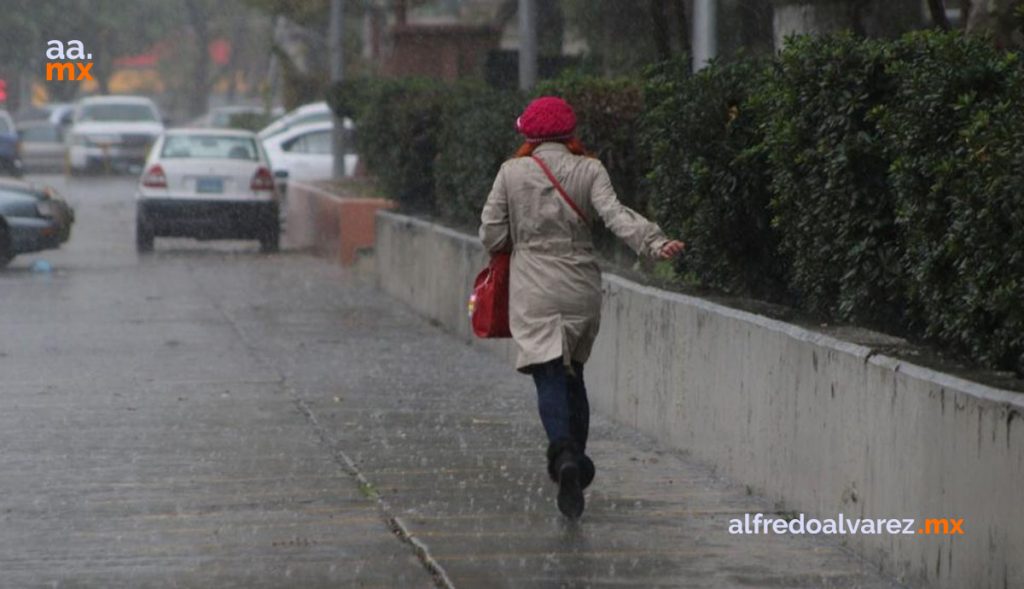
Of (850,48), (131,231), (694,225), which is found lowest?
(131,231)

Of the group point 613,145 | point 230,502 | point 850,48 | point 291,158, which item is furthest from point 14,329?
point 291,158

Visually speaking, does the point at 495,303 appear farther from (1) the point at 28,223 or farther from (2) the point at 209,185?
(2) the point at 209,185

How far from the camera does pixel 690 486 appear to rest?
9422mm

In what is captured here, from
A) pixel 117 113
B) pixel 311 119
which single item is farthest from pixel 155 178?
pixel 117 113

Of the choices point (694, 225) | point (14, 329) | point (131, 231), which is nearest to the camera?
point (694, 225)

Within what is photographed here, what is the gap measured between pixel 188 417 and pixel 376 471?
2.17 m

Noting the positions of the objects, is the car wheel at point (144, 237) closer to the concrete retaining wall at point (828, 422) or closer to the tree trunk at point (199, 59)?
the concrete retaining wall at point (828, 422)

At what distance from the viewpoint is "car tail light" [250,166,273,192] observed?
25734mm

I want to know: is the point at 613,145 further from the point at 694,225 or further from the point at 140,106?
the point at 140,106

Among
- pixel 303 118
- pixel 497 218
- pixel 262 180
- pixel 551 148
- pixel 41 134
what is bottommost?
pixel 41 134

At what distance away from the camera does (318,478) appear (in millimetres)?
9508

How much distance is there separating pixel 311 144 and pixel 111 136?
51.9 ft

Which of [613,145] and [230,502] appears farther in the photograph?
[613,145]

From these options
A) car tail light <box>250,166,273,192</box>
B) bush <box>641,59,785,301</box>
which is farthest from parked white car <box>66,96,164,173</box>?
bush <box>641,59,785,301</box>
